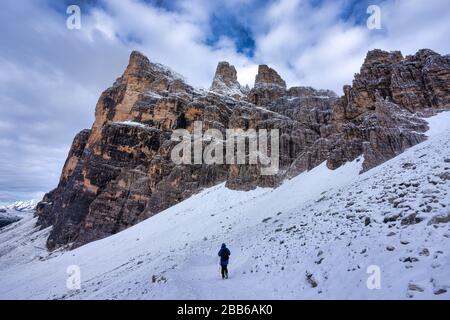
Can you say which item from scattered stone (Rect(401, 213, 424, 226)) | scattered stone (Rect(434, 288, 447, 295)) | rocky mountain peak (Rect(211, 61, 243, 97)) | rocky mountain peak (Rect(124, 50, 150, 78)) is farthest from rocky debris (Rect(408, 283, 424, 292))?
rocky mountain peak (Rect(124, 50, 150, 78))

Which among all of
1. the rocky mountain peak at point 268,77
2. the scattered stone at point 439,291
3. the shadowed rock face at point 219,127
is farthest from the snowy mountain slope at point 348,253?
the rocky mountain peak at point 268,77

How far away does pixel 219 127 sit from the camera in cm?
8225

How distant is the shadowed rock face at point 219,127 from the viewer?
38.0 m

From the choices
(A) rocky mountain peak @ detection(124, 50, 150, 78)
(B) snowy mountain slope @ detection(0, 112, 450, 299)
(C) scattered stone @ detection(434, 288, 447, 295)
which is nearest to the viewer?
(C) scattered stone @ detection(434, 288, 447, 295)

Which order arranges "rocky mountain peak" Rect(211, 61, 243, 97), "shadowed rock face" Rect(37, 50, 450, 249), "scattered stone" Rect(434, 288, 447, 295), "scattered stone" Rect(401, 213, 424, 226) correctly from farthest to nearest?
"rocky mountain peak" Rect(211, 61, 243, 97) → "shadowed rock face" Rect(37, 50, 450, 249) → "scattered stone" Rect(401, 213, 424, 226) → "scattered stone" Rect(434, 288, 447, 295)

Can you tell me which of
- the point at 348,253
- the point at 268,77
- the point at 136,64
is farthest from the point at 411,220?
the point at 136,64

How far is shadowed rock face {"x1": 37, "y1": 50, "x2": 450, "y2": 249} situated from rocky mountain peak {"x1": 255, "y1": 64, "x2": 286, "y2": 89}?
0.37 m

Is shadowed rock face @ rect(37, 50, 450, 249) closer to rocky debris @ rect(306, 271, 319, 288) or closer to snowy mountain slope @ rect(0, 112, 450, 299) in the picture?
snowy mountain slope @ rect(0, 112, 450, 299)

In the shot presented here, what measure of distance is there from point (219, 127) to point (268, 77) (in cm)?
3100

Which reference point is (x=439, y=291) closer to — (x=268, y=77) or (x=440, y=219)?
(x=440, y=219)

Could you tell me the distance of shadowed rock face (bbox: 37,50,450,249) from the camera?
38000 mm

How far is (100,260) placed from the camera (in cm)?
3959

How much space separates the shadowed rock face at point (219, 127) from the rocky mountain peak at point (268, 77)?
37cm
